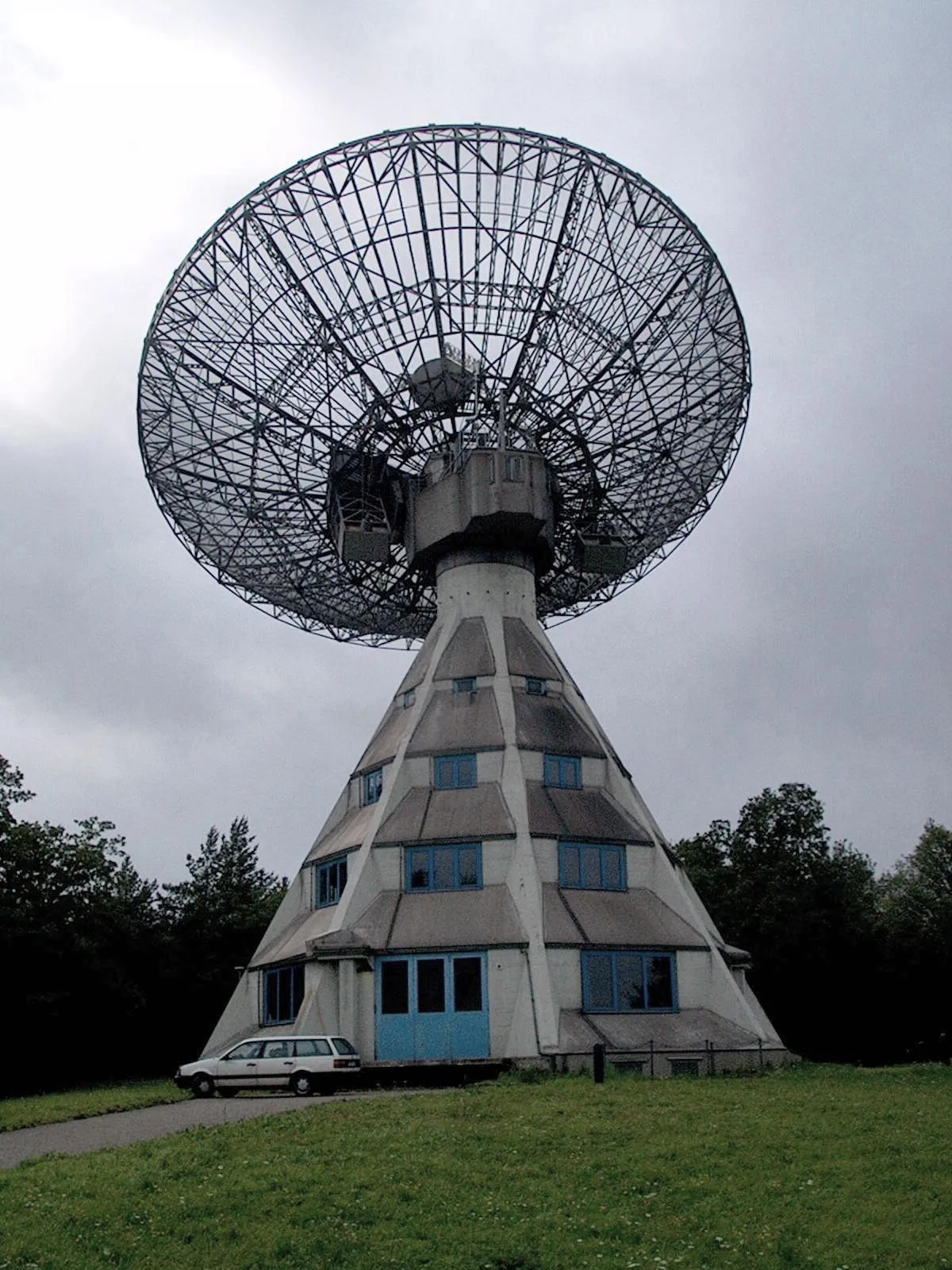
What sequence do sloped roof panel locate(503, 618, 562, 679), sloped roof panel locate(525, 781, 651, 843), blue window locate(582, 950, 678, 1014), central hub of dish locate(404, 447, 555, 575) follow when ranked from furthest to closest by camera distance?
1. sloped roof panel locate(503, 618, 562, 679)
2. central hub of dish locate(404, 447, 555, 575)
3. sloped roof panel locate(525, 781, 651, 843)
4. blue window locate(582, 950, 678, 1014)

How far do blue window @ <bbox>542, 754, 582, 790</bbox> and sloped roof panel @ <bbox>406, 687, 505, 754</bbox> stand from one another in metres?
1.81

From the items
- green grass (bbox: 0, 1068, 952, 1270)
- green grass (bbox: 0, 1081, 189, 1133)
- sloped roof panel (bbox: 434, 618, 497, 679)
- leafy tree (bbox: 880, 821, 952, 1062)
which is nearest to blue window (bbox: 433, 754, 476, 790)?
sloped roof panel (bbox: 434, 618, 497, 679)

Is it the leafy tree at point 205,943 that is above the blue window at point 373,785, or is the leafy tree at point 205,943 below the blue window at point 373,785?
below

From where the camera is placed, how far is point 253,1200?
1838 centimetres

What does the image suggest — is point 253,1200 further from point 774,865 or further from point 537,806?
point 774,865

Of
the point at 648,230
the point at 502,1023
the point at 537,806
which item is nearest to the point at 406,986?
the point at 502,1023

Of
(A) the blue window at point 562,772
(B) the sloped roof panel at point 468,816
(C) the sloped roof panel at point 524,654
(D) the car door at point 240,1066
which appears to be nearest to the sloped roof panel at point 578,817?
(A) the blue window at point 562,772

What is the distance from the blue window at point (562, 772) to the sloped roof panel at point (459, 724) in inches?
71.5

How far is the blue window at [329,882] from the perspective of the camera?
144 feet

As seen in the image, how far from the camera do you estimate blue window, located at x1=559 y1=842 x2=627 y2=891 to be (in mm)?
42281

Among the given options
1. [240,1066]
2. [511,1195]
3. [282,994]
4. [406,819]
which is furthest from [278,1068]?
[511,1195]

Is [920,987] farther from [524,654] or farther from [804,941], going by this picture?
[524,654]

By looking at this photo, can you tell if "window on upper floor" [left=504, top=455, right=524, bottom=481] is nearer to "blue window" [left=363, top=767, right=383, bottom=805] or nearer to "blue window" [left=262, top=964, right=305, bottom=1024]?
"blue window" [left=363, top=767, right=383, bottom=805]

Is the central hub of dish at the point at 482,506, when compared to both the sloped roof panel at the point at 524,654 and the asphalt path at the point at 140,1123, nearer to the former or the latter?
the sloped roof panel at the point at 524,654
